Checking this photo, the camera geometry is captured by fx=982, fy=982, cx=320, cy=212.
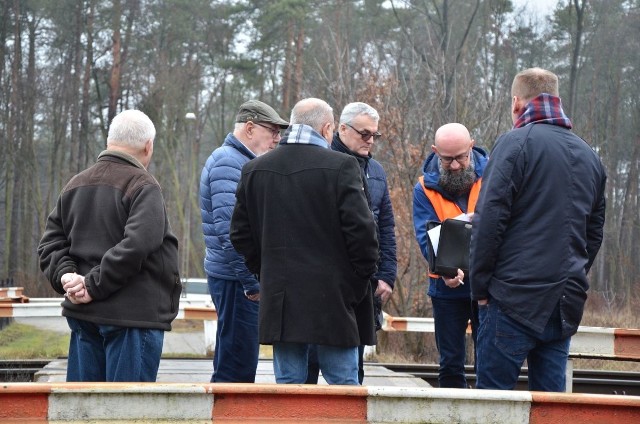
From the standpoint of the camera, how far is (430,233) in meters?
6.00

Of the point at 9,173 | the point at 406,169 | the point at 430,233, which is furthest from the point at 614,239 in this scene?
the point at 430,233

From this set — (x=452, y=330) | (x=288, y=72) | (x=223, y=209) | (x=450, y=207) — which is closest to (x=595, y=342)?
(x=452, y=330)

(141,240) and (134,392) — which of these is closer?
(134,392)

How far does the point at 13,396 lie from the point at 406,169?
10799mm

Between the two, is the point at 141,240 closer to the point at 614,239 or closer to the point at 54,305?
the point at 54,305

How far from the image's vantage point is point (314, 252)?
4.84 m

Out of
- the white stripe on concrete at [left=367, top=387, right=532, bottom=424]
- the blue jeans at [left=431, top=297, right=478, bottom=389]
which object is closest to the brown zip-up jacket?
the white stripe on concrete at [left=367, top=387, right=532, bottom=424]

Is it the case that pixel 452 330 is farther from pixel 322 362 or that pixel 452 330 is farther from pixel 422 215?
pixel 322 362

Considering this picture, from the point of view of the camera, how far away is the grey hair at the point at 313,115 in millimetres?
5113

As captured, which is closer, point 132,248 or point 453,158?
point 132,248

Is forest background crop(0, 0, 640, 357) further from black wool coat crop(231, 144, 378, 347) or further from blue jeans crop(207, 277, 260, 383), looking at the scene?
black wool coat crop(231, 144, 378, 347)

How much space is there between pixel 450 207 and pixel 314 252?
67.3 inches

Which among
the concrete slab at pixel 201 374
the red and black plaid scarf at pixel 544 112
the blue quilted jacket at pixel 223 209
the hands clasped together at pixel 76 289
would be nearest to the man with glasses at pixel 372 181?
the blue quilted jacket at pixel 223 209

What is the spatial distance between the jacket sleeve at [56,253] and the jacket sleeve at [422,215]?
229cm
